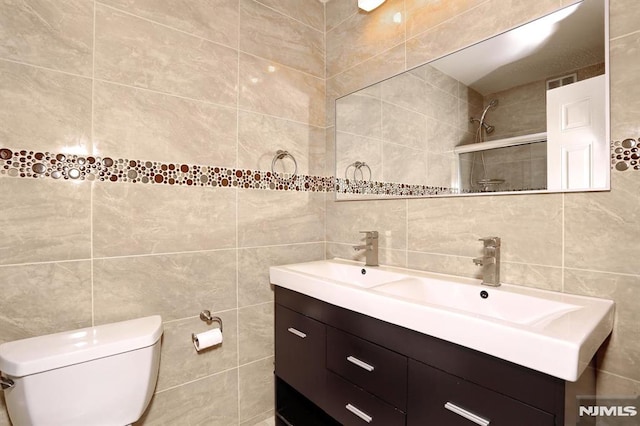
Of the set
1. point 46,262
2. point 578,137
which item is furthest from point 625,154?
point 46,262

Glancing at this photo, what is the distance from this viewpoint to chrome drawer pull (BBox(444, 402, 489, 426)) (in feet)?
2.71

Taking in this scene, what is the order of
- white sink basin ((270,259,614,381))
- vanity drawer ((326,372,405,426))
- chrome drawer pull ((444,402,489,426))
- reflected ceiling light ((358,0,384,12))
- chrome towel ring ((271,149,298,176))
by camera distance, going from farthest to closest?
chrome towel ring ((271,149,298,176))
reflected ceiling light ((358,0,384,12))
vanity drawer ((326,372,405,426))
chrome drawer pull ((444,402,489,426))
white sink basin ((270,259,614,381))

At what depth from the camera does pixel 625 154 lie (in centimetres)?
99

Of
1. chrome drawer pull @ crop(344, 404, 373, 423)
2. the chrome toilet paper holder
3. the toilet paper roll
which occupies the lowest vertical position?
chrome drawer pull @ crop(344, 404, 373, 423)

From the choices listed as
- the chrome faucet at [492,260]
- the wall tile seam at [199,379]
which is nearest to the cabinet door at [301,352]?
the wall tile seam at [199,379]

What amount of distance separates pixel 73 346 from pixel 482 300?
1435mm

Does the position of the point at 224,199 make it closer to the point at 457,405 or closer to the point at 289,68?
the point at 289,68

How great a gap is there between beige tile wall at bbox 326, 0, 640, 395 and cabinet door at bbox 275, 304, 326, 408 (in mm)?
555

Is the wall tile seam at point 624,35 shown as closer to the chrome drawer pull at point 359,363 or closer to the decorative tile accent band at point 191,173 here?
the decorative tile accent band at point 191,173

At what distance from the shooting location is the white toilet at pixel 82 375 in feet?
3.20

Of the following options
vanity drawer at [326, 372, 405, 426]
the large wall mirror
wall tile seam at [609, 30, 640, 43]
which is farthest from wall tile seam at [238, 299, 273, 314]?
wall tile seam at [609, 30, 640, 43]

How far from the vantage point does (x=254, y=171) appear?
1.70 metres

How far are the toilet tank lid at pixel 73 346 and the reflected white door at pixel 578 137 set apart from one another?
159 cm

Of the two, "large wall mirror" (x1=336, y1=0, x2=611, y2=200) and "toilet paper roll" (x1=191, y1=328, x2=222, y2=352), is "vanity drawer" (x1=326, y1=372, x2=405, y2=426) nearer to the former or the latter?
"toilet paper roll" (x1=191, y1=328, x2=222, y2=352)
